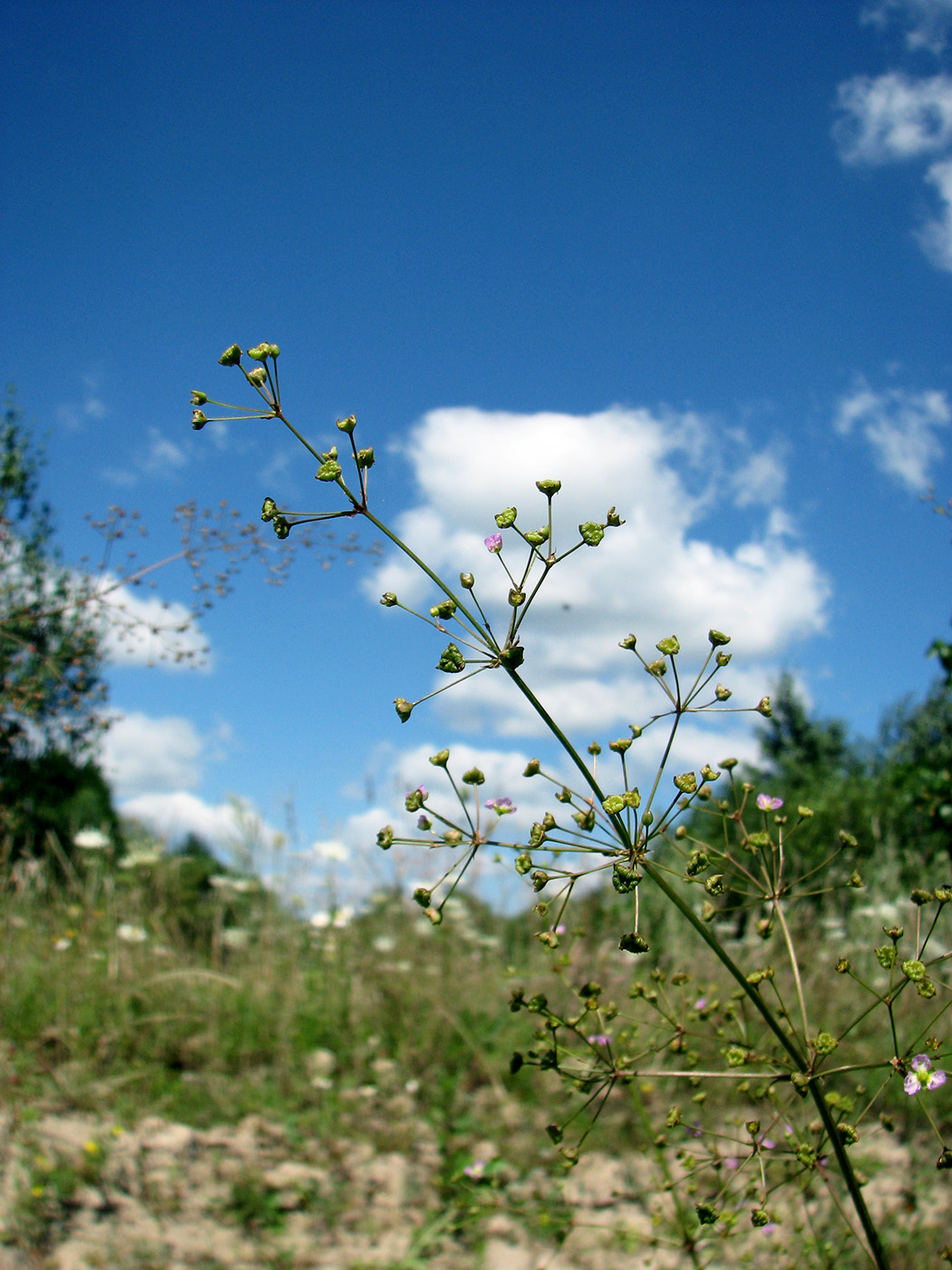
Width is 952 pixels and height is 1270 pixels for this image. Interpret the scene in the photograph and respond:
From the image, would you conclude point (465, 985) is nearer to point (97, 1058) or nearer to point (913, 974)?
point (97, 1058)

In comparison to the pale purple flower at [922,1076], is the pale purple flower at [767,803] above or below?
above

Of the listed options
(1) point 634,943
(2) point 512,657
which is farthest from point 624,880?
(2) point 512,657

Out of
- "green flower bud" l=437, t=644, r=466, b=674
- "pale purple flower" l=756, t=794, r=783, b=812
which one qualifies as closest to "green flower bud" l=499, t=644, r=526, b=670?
"green flower bud" l=437, t=644, r=466, b=674

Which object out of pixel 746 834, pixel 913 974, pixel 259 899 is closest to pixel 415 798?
pixel 746 834

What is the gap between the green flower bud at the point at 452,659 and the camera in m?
1.05

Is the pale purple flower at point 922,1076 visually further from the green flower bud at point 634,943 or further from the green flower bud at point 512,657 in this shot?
the green flower bud at point 512,657

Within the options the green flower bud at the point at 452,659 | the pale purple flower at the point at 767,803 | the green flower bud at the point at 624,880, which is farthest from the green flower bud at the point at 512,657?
the pale purple flower at the point at 767,803

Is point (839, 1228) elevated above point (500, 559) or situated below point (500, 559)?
below

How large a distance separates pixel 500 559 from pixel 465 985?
4262 millimetres

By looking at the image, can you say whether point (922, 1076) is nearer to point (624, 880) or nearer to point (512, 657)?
point (624, 880)

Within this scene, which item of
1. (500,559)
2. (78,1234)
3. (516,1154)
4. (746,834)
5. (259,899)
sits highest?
(259,899)

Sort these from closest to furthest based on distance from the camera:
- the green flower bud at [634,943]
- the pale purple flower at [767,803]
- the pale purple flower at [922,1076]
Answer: the green flower bud at [634,943] → the pale purple flower at [922,1076] → the pale purple flower at [767,803]

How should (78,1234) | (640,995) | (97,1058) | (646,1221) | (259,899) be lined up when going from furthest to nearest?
(259,899) < (97,1058) < (646,1221) < (78,1234) < (640,995)

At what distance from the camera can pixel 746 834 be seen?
3.92 ft
